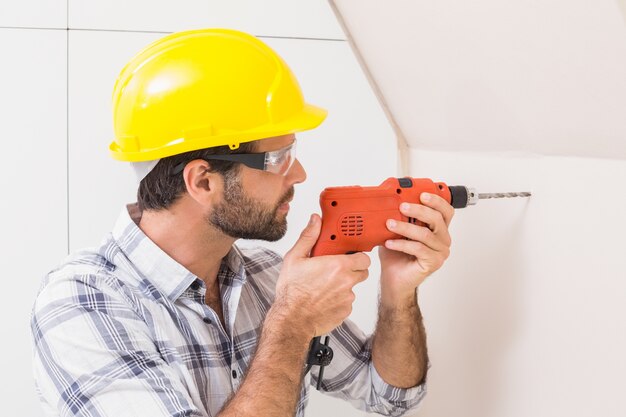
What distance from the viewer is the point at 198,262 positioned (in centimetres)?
140

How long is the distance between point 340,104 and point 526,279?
30.6 inches

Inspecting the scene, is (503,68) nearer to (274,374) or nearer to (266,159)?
(266,159)

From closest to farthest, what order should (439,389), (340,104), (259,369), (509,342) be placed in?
1. (259,369)
2. (509,342)
3. (439,389)
4. (340,104)

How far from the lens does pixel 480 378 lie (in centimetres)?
146

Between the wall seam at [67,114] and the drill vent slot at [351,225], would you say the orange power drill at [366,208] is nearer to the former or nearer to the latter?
the drill vent slot at [351,225]

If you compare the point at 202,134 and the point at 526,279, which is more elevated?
the point at 202,134

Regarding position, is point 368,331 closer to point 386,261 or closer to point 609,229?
point 386,261

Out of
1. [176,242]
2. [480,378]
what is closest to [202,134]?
[176,242]

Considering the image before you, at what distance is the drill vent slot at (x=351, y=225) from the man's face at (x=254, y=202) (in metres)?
0.13

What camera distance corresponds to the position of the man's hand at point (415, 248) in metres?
1.29

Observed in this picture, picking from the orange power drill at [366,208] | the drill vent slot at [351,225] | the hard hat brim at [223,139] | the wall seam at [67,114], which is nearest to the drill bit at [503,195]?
the orange power drill at [366,208]

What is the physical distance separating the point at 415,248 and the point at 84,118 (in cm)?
93

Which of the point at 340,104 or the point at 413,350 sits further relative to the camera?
the point at 340,104

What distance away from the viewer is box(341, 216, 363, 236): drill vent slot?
1.30 m
